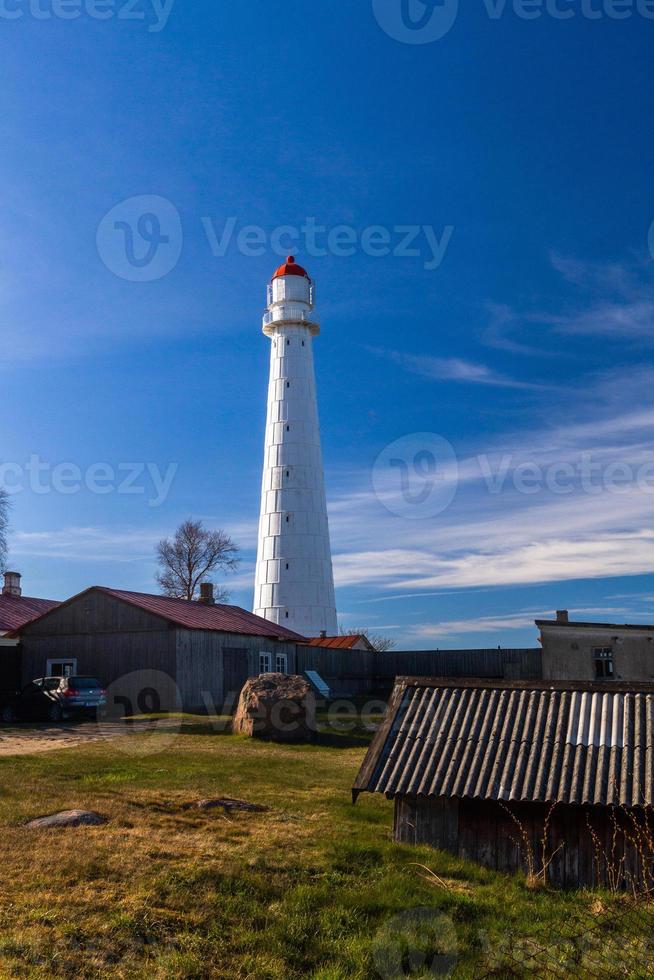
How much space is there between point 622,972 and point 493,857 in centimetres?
376

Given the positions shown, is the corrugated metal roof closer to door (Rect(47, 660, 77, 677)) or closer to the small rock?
the small rock

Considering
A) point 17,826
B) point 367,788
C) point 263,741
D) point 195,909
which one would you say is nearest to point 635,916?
point 367,788

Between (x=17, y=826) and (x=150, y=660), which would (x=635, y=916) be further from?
(x=150, y=660)

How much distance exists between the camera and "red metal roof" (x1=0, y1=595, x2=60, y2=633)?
115 feet

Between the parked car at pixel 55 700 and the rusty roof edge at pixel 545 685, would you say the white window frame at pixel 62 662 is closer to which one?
the parked car at pixel 55 700

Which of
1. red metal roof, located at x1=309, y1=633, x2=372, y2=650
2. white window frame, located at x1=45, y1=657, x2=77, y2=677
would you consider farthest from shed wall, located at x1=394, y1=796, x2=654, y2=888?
red metal roof, located at x1=309, y1=633, x2=372, y2=650

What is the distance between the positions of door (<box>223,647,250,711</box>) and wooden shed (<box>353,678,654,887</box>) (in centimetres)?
2064

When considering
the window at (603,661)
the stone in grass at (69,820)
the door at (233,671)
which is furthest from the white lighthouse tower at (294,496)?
the stone in grass at (69,820)

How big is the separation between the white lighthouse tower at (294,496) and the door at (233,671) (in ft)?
29.3

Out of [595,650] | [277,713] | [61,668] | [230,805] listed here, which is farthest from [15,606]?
[230,805]

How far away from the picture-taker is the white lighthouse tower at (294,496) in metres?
43.3

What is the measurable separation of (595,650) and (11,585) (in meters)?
25.7

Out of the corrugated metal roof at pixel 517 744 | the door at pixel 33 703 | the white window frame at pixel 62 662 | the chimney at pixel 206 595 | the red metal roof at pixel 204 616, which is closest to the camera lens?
the corrugated metal roof at pixel 517 744

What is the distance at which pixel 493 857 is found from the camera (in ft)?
38.3
